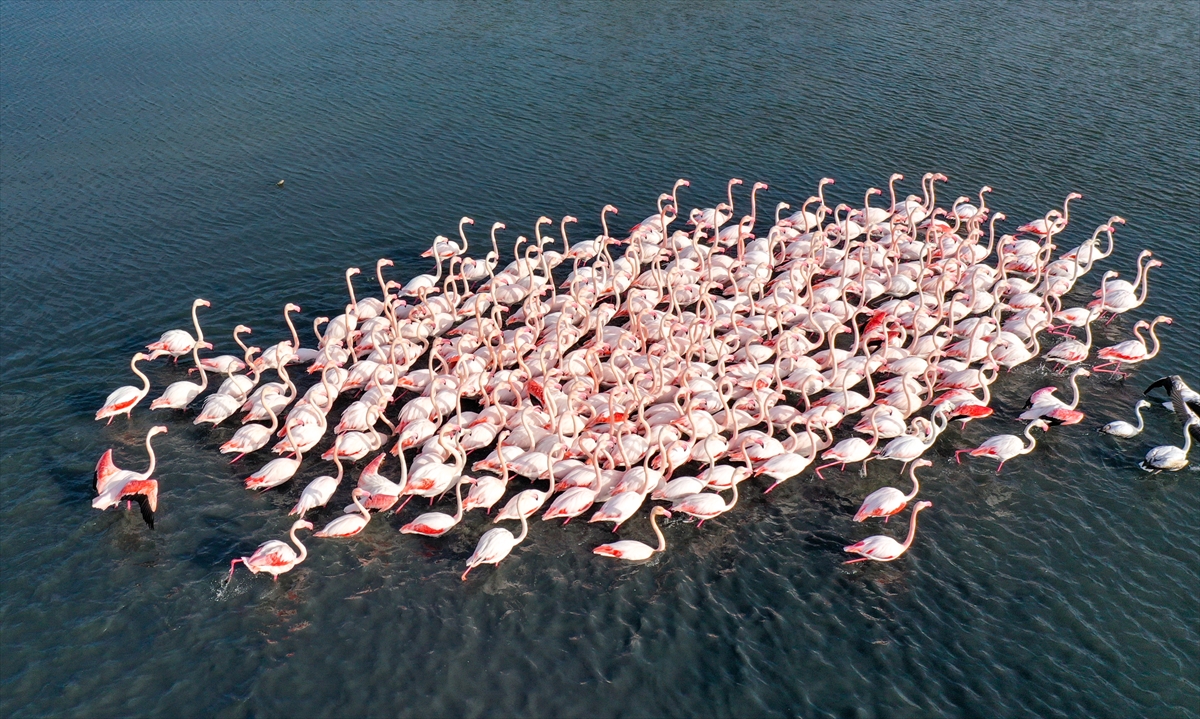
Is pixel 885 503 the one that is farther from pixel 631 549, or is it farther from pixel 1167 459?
pixel 1167 459

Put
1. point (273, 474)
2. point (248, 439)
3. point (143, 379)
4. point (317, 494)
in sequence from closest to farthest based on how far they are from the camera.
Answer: point (317, 494)
point (273, 474)
point (248, 439)
point (143, 379)

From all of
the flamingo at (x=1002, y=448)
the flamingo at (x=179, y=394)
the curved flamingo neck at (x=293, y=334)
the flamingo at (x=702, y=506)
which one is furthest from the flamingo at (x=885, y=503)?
the flamingo at (x=179, y=394)

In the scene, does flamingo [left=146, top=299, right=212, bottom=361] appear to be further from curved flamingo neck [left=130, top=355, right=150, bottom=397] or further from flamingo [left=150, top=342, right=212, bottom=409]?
flamingo [left=150, top=342, right=212, bottom=409]

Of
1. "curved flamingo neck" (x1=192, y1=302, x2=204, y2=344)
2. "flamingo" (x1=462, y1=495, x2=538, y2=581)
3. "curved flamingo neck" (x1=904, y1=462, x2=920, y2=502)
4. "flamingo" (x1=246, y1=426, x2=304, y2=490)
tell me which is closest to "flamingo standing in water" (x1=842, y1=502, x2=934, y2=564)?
"curved flamingo neck" (x1=904, y1=462, x2=920, y2=502)

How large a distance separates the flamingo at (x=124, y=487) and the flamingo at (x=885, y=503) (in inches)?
707

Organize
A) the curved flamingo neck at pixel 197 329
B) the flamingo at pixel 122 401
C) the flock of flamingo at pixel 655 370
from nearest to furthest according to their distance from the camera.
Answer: the flock of flamingo at pixel 655 370 → the flamingo at pixel 122 401 → the curved flamingo neck at pixel 197 329

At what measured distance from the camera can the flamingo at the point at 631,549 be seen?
2280cm

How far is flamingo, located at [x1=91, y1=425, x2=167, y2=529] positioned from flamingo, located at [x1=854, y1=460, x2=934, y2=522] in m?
18.0

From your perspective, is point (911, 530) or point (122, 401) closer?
point (911, 530)

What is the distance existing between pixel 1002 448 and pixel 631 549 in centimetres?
1104

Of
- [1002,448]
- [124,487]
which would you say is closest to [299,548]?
[124,487]

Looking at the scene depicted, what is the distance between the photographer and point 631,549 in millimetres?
22859

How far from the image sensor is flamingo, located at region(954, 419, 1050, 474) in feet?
84.4

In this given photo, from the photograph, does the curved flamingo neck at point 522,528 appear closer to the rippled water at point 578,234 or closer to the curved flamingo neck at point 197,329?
the rippled water at point 578,234
